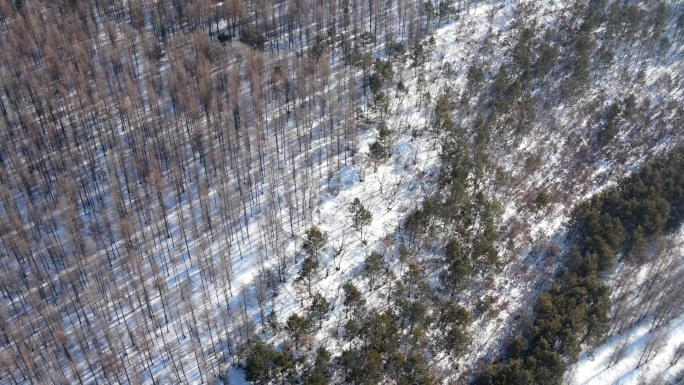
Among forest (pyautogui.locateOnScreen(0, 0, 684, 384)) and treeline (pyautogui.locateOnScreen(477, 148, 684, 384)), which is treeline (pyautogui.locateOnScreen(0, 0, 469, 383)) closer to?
forest (pyautogui.locateOnScreen(0, 0, 684, 384))

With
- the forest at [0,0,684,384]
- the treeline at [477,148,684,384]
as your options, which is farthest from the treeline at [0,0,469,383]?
the treeline at [477,148,684,384]

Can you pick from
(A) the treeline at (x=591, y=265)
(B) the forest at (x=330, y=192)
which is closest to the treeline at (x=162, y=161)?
(B) the forest at (x=330, y=192)

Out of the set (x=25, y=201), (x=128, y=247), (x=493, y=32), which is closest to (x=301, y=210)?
(x=128, y=247)

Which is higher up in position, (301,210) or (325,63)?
(325,63)

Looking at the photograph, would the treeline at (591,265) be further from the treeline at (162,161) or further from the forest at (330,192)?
the treeline at (162,161)

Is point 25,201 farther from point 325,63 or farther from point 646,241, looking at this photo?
point 646,241

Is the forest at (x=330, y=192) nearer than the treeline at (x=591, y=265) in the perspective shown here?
No
